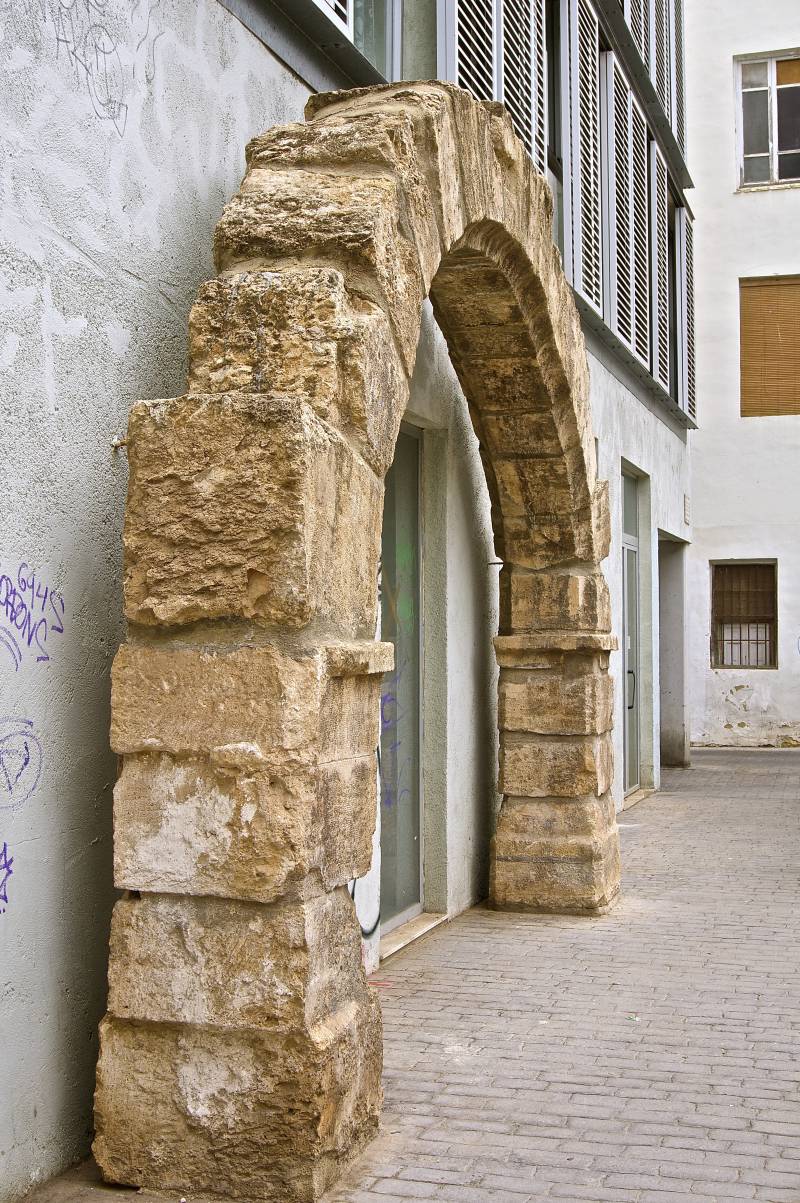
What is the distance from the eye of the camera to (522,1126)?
4.08 meters

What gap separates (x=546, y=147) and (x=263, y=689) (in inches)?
261

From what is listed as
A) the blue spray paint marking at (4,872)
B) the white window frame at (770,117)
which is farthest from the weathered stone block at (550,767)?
the white window frame at (770,117)

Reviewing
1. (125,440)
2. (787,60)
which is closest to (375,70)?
(125,440)

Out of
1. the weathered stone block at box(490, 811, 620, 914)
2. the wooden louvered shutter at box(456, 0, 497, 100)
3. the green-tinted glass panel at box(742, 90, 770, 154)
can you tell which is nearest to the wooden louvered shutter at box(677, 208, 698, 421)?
the green-tinted glass panel at box(742, 90, 770, 154)

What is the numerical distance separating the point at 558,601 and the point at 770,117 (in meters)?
13.9

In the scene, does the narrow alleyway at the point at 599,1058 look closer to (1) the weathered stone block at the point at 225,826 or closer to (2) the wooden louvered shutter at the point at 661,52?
(1) the weathered stone block at the point at 225,826

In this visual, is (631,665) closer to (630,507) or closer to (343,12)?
(630,507)

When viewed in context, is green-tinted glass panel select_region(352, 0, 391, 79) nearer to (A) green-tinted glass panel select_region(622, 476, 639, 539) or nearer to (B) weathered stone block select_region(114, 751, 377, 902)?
(B) weathered stone block select_region(114, 751, 377, 902)

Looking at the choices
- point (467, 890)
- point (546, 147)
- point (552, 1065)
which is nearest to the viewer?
point (552, 1065)

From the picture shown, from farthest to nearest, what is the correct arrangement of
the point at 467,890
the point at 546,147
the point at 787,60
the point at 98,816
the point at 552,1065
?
1. the point at 787,60
2. the point at 546,147
3. the point at 467,890
4. the point at 552,1065
5. the point at 98,816

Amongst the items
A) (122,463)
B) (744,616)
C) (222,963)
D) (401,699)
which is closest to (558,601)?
(401,699)

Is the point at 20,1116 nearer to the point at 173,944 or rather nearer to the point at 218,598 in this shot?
the point at 173,944

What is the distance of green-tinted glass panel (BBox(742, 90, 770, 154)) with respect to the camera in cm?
1873

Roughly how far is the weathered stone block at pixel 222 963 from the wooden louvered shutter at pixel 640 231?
9219mm
